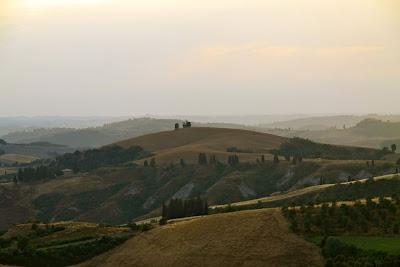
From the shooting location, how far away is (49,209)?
655 ft

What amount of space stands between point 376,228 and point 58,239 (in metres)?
41.9

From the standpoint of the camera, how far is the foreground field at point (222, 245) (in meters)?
63.8

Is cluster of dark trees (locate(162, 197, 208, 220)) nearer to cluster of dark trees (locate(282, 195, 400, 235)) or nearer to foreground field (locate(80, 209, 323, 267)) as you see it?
foreground field (locate(80, 209, 323, 267))

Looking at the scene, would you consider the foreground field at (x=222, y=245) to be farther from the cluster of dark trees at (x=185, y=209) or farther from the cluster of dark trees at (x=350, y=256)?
the cluster of dark trees at (x=185, y=209)

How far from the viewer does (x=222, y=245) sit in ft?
225

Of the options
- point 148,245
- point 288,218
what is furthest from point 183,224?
point 288,218

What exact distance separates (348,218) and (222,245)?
15512 mm

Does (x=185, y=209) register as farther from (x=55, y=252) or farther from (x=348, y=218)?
(x=348, y=218)

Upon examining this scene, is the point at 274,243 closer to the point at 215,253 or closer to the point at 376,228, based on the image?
the point at 215,253

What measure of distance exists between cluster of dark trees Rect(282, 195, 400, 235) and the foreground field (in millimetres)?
2303

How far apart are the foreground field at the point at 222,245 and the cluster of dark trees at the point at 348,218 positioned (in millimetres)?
2303

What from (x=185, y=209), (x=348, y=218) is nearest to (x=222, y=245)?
(x=348, y=218)

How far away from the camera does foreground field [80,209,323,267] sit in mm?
63781

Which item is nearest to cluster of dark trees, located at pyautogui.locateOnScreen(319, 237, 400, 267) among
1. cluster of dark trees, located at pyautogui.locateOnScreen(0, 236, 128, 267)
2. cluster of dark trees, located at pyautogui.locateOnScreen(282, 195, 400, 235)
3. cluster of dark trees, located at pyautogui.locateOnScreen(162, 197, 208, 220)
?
→ cluster of dark trees, located at pyautogui.locateOnScreen(282, 195, 400, 235)
